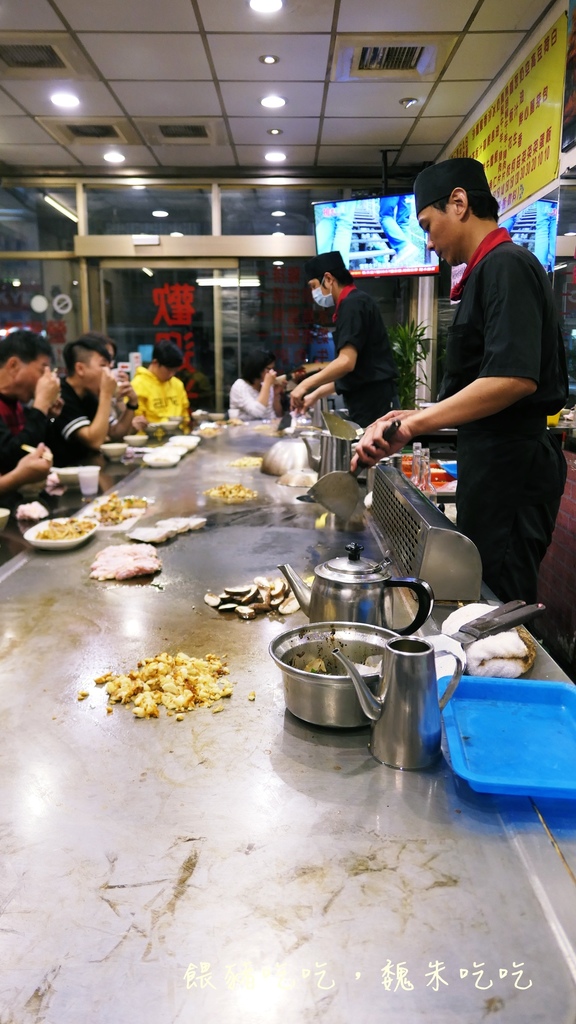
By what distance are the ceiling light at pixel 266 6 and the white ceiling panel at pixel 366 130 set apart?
6.18ft

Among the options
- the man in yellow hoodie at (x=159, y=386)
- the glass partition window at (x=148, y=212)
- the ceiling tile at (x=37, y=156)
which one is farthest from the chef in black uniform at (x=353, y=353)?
the glass partition window at (x=148, y=212)

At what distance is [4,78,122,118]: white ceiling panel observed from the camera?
524 cm

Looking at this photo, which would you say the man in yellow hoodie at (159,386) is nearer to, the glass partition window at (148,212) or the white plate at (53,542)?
the glass partition window at (148,212)

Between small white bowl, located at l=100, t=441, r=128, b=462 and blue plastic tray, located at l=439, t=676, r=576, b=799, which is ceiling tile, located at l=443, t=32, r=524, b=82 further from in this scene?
blue plastic tray, located at l=439, t=676, r=576, b=799

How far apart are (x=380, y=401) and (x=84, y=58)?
3.30 metres

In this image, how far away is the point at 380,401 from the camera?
167 inches

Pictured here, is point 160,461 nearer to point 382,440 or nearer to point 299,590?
point 382,440

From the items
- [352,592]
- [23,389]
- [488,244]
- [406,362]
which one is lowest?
[352,592]

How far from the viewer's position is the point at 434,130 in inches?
246

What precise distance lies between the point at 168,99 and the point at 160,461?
356 cm

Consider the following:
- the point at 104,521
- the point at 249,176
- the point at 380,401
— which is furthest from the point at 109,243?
the point at 104,521

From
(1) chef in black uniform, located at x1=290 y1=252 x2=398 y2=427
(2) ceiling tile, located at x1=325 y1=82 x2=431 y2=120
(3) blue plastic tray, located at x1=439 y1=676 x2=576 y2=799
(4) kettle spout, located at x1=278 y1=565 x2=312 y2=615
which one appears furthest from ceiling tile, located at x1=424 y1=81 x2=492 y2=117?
(3) blue plastic tray, located at x1=439 y1=676 x2=576 y2=799

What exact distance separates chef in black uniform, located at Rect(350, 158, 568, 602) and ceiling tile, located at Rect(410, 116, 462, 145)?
470 cm

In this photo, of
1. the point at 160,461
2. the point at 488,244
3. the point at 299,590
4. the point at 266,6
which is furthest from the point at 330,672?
the point at 266,6
